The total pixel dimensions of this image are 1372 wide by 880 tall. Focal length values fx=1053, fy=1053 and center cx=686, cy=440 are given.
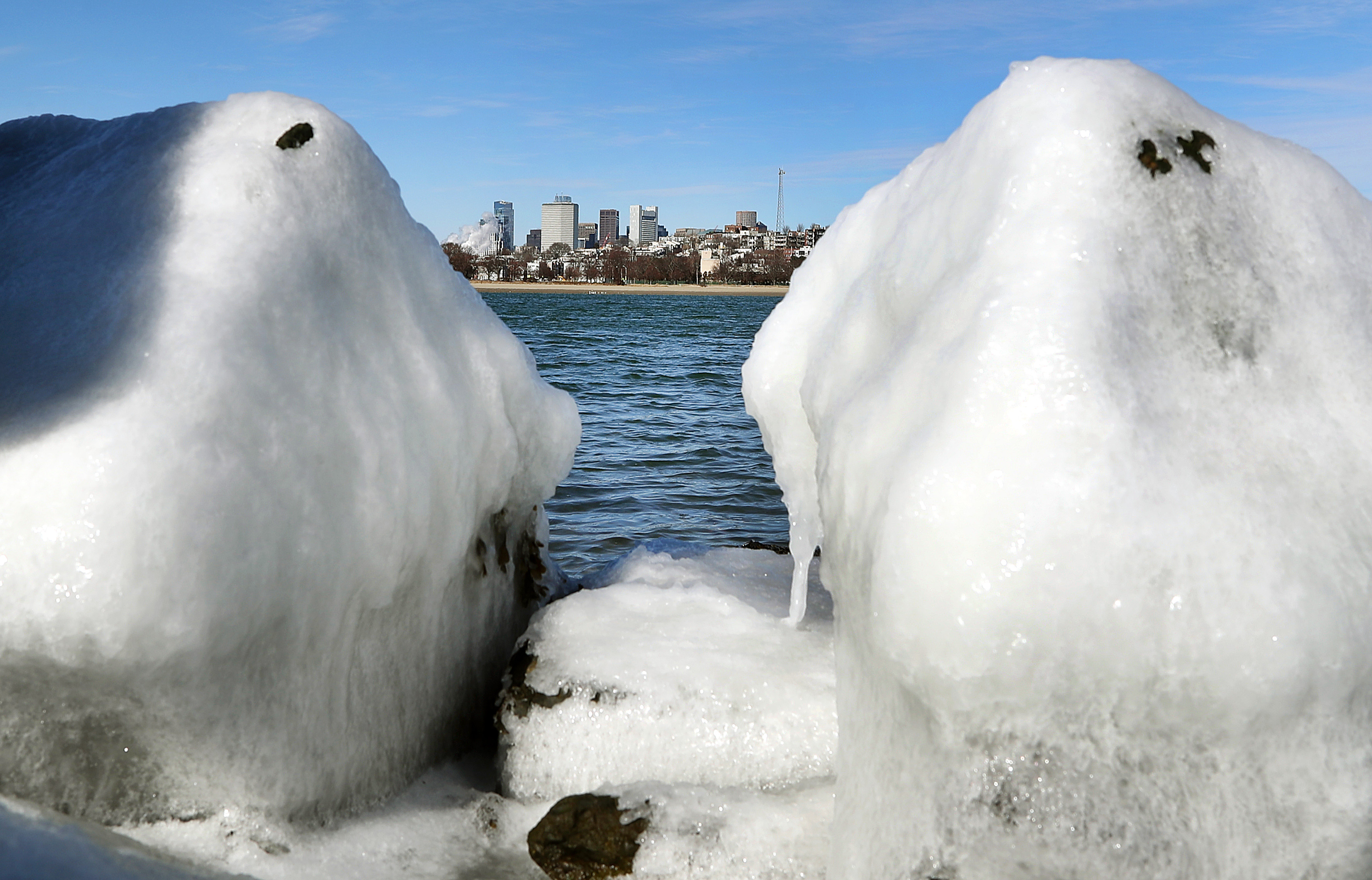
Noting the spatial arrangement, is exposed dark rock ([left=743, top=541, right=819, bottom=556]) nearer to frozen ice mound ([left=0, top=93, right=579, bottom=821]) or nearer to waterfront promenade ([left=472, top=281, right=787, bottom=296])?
frozen ice mound ([left=0, top=93, right=579, bottom=821])

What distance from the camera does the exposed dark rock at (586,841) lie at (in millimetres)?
2973

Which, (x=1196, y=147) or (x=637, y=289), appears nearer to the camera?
(x=1196, y=147)

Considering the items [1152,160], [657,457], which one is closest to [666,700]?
[1152,160]

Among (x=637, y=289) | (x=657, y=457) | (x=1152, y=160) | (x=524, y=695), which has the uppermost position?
(x=1152, y=160)

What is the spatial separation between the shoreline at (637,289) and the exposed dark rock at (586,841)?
10431 centimetres

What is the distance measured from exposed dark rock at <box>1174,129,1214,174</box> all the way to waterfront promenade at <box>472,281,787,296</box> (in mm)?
104318

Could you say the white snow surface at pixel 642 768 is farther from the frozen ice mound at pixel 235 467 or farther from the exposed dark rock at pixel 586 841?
the frozen ice mound at pixel 235 467

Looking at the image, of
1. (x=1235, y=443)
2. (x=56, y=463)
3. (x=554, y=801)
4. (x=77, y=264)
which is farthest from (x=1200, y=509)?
(x=77, y=264)

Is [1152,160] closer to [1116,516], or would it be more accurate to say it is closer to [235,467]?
[1116,516]

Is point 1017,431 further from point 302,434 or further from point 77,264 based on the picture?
point 77,264

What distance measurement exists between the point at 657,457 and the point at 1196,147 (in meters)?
8.59

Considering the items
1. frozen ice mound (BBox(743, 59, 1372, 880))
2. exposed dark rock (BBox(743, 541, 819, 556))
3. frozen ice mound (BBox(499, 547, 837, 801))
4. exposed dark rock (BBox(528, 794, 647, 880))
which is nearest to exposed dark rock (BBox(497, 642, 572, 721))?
frozen ice mound (BBox(499, 547, 837, 801))

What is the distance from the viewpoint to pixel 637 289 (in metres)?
121

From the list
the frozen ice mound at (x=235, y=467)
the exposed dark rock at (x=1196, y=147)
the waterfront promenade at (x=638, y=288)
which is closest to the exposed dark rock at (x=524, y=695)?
the frozen ice mound at (x=235, y=467)
